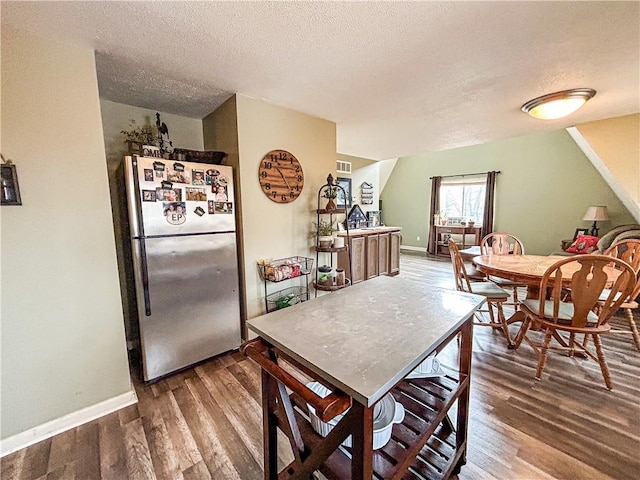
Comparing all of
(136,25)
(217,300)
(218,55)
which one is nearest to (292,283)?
(217,300)

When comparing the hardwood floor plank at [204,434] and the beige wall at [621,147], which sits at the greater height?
the beige wall at [621,147]

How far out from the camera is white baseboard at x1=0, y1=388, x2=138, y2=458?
1.44 metres

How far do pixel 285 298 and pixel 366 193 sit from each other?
3785 mm

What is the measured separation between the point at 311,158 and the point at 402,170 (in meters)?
5.51

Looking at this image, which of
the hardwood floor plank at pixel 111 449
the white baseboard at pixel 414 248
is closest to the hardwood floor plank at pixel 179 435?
the hardwood floor plank at pixel 111 449

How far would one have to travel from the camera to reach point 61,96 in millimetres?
1483

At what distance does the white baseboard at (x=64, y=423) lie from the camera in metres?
1.44

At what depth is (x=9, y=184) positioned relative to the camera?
4.45ft

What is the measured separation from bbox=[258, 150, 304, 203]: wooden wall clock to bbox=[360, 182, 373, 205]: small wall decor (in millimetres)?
3148

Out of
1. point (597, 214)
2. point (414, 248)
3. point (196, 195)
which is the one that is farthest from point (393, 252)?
point (196, 195)

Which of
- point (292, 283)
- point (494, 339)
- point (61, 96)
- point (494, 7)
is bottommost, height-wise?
point (494, 339)

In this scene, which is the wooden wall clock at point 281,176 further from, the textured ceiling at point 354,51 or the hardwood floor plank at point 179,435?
the hardwood floor plank at point 179,435

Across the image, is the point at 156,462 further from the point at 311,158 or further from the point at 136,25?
the point at 311,158

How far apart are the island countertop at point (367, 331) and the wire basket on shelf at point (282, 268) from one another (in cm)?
103
